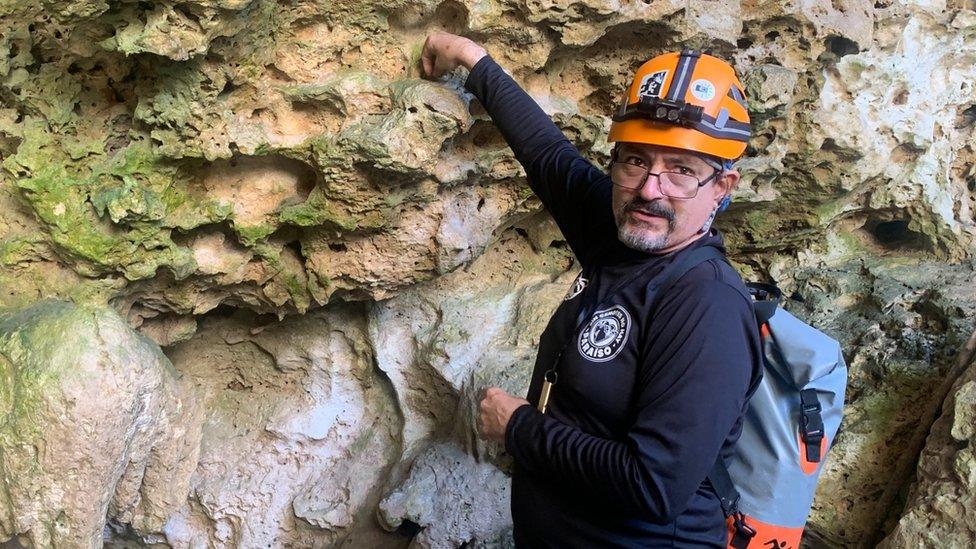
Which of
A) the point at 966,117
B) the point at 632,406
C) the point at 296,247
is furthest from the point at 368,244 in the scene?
the point at 966,117

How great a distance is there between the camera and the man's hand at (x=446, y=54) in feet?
9.04

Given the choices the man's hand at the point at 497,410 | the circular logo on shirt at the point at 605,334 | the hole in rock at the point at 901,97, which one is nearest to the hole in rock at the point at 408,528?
the man's hand at the point at 497,410

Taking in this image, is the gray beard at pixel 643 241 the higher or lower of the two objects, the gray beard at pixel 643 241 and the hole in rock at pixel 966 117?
the lower

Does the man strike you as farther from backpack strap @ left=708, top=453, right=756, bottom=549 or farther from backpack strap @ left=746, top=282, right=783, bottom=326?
backpack strap @ left=746, top=282, right=783, bottom=326

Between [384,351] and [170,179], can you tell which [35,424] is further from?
[384,351]

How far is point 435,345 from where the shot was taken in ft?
12.1

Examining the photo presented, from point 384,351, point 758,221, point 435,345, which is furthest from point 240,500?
point 758,221

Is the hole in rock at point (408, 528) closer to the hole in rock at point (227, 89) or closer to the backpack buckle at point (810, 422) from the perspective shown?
the backpack buckle at point (810, 422)

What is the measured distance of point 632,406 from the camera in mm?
1911

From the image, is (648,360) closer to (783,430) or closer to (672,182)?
(672,182)

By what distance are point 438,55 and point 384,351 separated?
156cm

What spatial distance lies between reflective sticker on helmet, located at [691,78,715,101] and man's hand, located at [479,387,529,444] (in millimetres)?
933

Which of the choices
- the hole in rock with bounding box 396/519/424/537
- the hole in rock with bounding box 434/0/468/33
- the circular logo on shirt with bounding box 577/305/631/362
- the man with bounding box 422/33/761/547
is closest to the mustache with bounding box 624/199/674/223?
the man with bounding box 422/33/761/547

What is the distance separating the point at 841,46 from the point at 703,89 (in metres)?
2.07
